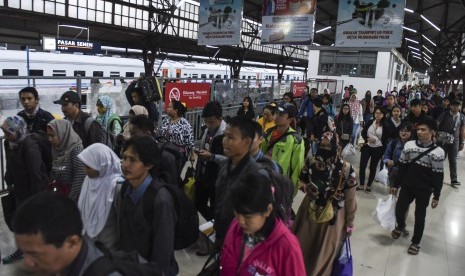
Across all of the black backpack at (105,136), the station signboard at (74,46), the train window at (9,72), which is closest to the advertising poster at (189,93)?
the black backpack at (105,136)

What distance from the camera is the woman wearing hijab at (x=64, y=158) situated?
297cm

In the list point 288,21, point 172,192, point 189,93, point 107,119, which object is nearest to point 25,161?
point 172,192

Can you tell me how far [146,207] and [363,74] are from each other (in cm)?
2075

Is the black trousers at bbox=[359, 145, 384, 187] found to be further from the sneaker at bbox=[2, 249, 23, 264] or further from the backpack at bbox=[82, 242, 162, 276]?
the backpack at bbox=[82, 242, 162, 276]

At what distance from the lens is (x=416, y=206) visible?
409 centimetres

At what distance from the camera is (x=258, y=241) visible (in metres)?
1.68

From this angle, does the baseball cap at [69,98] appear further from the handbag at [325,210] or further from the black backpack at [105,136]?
the handbag at [325,210]

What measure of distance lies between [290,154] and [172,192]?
5.98 ft

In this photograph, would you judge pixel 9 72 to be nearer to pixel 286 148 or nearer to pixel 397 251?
pixel 286 148

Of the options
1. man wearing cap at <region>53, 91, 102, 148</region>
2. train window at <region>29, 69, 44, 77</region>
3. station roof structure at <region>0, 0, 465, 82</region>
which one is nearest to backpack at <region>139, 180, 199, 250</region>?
man wearing cap at <region>53, 91, 102, 148</region>

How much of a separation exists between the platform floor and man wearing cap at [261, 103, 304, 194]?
1.23m

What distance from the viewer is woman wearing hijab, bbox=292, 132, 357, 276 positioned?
2900 millimetres

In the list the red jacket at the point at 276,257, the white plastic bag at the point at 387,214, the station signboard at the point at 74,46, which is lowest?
the white plastic bag at the point at 387,214

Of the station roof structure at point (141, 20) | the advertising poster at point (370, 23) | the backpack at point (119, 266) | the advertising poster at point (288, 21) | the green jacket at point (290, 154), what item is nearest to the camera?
the backpack at point (119, 266)
